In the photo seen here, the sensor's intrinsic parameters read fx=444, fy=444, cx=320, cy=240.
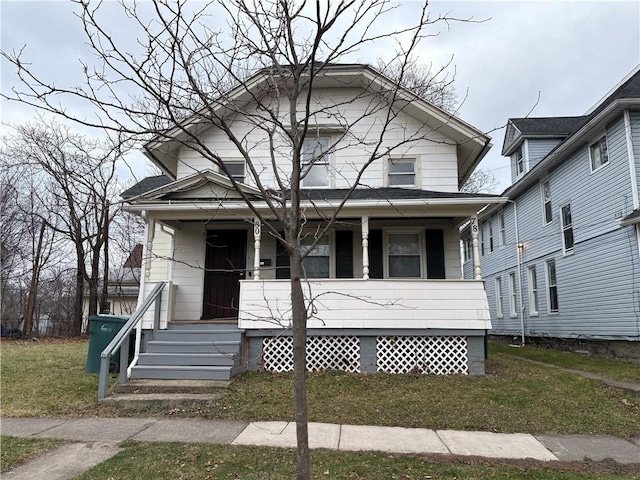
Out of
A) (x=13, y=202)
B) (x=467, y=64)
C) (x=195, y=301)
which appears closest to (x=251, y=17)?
(x=467, y=64)

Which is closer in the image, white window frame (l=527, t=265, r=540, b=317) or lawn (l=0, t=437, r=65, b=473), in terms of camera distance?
lawn (l=0, t=437, r=65, b=473)

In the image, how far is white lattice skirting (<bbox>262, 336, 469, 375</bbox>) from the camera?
29.0 ft

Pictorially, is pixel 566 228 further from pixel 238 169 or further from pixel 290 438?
pixel 290 438

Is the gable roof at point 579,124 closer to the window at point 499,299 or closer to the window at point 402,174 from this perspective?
the window at point 402,174

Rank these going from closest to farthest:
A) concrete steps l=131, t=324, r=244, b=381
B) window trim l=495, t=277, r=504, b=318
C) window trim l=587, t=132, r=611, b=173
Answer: concrete steps l=131, t=324, r=244, b=381
window trim l=587, t=132, r=611, b=173
window trim l=495, t=277, r=504, b=318

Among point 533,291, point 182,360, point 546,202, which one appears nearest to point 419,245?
point 182,360

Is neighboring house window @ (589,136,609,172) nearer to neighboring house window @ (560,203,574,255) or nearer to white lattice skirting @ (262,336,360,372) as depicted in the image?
neighboring house window @ (560,203,574,255)

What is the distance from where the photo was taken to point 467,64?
15.4 ft

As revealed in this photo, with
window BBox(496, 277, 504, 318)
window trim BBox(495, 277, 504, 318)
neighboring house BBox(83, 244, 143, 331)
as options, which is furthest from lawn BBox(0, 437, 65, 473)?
neighboring house BBox(83, 244, 143, 331)

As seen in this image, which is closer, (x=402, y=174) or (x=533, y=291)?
(x=402, y=174)

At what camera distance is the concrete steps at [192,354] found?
764 cm

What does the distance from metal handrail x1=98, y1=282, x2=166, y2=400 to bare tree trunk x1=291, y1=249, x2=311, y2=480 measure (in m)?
5.23

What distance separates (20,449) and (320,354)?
17.5 feet

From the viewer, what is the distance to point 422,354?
8.93m
